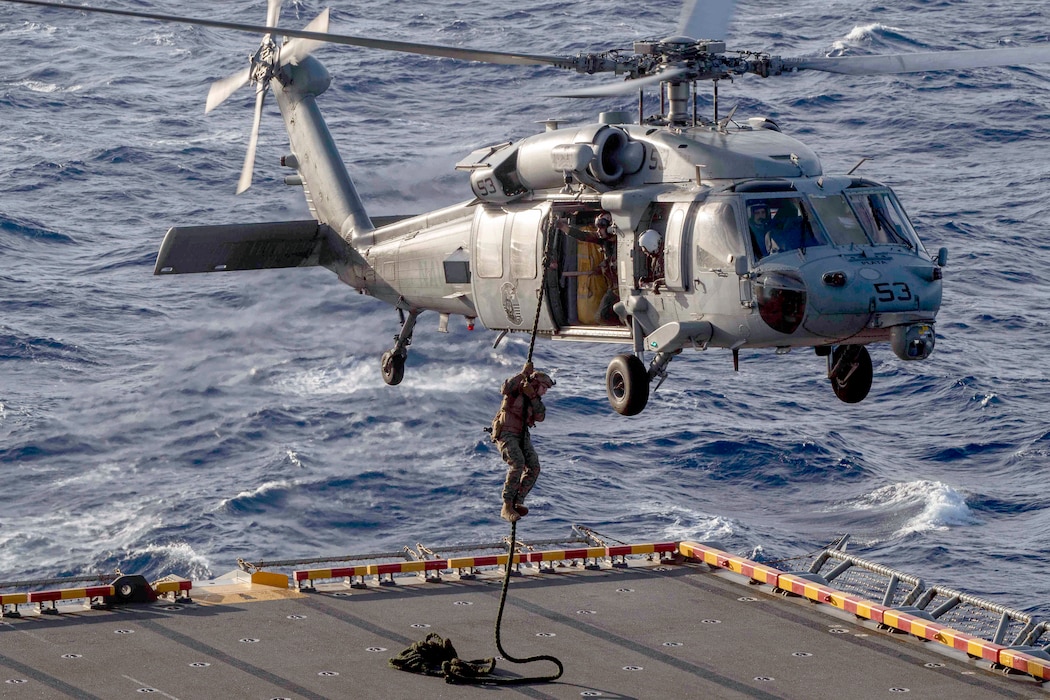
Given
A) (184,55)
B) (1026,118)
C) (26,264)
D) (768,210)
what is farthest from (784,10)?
(768,210)

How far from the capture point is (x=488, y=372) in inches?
2095

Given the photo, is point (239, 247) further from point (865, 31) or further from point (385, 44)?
point (865, 31)

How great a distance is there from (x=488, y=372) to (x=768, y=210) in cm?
3440

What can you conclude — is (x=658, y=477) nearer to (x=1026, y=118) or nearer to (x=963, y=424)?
(x=963, y=424)

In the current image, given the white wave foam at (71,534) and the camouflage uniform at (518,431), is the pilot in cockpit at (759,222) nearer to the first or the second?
the camouflage uniform at (518,431)

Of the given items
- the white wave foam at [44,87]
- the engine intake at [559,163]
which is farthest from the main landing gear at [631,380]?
the white wave foam at [44,87]

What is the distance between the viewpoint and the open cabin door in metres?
21.2

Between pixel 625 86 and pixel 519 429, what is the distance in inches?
168

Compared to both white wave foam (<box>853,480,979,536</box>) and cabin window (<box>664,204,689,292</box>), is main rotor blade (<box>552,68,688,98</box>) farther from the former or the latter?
white wave foam (<box>853,480,979,536</box>)

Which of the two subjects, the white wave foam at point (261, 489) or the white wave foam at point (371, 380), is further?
the white wave foam at point (371, 380)

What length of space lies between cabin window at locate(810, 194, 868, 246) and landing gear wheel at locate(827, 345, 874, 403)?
182 centimetres

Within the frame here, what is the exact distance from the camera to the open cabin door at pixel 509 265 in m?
21.2

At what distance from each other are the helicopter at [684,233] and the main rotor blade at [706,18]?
2 centimetres

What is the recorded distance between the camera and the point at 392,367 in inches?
1006
